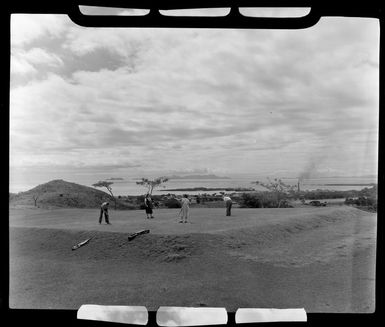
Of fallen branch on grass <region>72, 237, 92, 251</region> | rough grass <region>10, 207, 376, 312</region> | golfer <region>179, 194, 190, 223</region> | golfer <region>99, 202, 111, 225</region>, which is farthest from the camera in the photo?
golfer <region>99, 202, 111, 225</region>

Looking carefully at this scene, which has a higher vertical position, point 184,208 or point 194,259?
point 184,208

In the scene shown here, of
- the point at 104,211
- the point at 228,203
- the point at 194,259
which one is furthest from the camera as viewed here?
the point at 104,211

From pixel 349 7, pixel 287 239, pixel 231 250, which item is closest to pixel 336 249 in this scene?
pixel 287 239

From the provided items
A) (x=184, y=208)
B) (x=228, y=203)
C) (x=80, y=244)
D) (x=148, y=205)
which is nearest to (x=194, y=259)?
(x=184, y=208)

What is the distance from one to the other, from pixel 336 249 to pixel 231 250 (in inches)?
115

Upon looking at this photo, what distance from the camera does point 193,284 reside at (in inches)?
299

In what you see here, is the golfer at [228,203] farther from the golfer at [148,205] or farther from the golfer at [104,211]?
the golfer at [104,211]

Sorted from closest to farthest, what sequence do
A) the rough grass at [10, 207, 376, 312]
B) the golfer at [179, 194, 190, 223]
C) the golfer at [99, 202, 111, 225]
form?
the rough grass at [10, 207, 376, 312]
the golfer at [179, 194, 190, 223]
the golfer at [99, 202, 111, 225]

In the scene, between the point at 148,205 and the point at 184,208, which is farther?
the point at 148,205

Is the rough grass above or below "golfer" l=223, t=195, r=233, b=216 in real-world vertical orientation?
below

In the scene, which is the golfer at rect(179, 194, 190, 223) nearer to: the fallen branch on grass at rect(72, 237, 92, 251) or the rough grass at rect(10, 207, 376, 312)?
the rough grass at rect(10, 207, 376, 312)

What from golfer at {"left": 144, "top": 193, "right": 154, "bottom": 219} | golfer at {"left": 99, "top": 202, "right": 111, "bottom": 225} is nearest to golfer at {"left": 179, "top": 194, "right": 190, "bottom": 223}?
golfer at {"left": 144, "top": 193, "right": 154, "bottom": 219}

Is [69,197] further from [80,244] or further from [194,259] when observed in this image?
[194,259]

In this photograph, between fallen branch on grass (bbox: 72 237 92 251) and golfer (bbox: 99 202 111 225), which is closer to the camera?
fallen branch on grass (bbox: 72 237 92 251)
